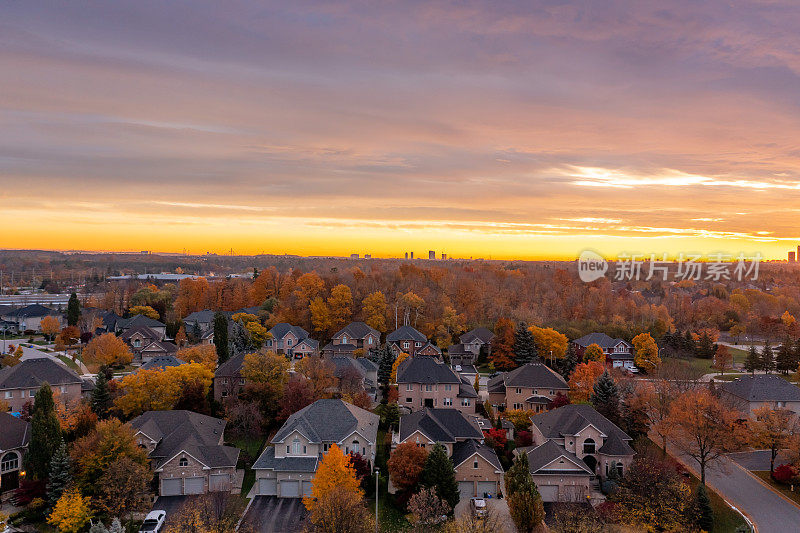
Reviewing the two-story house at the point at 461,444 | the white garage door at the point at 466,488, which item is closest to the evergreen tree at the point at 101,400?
the two-story house at the point at 461,444

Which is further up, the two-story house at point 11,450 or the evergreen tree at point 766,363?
the evergreen tree at point 766,363

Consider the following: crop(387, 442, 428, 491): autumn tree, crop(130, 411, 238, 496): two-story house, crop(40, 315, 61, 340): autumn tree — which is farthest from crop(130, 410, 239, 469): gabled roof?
crop(40, 315, 61, 340): autumn tree

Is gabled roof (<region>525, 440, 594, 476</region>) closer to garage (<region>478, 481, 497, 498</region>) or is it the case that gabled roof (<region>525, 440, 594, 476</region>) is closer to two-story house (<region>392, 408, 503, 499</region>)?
two-story house (<region>392, 408, 503, 499</region>)

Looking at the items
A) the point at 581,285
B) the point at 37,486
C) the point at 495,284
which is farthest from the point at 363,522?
the point at 581,285

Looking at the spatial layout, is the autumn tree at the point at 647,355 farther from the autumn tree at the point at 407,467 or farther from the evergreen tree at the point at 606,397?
the autumn tree at the point at 407,467

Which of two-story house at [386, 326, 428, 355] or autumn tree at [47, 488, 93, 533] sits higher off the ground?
two-story house at [386, 326, 428, 355]
